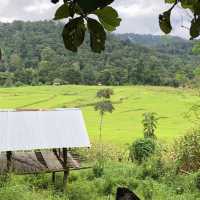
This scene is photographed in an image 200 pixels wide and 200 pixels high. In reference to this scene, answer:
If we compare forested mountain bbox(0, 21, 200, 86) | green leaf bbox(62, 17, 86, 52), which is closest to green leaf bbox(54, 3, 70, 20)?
green leaf bbox(62, 17, 86, 52)

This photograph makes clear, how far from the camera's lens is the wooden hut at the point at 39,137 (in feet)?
26.9

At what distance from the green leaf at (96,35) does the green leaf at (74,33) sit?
1 cm

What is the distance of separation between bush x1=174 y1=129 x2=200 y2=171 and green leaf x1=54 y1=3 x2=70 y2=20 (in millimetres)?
10001

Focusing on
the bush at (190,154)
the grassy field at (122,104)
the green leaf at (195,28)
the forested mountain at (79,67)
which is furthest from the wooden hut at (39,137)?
the forested mountain at (79,67)

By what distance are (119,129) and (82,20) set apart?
2206cm

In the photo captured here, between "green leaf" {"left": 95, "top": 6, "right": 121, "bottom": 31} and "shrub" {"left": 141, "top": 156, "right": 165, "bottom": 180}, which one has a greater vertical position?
"green leaf" {"left": 95, "top": 6, "right": 121, "bottom": 31}

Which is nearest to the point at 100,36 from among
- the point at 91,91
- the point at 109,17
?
the point at 109,17

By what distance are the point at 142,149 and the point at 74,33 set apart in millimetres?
11528

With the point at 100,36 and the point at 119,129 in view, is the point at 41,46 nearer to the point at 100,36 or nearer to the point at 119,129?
the point at 119,129

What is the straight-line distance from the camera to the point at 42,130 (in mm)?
8562

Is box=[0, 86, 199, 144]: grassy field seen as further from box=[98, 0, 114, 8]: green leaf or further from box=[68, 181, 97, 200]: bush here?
box=[98, 0, 114, 8]: green leaf

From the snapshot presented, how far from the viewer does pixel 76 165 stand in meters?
8.76

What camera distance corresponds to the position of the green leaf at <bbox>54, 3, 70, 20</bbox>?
0.67 meters

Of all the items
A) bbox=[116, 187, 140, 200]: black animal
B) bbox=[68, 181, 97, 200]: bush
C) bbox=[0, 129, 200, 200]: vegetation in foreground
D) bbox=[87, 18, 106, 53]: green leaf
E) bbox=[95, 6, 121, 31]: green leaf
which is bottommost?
bbox=[68, 181, 97, 200]: bush
